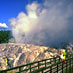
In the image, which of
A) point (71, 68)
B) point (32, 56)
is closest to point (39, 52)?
point (32, 56)

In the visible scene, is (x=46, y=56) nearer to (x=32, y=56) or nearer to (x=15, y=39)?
(x=32, y=56)

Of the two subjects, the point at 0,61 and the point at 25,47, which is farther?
the point at 25,47

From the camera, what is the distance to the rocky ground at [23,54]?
16.7 metres

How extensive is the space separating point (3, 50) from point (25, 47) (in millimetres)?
3372

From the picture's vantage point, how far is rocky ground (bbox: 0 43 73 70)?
16703 millimetres

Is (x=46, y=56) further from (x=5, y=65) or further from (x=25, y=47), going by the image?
(x=5, y=65)

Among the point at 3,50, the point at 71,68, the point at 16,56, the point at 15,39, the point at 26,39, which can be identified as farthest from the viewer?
the point at 15,39

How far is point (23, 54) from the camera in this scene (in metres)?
17.6

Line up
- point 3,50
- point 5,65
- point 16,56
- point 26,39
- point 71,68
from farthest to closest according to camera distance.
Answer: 1. point 26,39
2. point 3,50
3. point 16,56
4. point 5,65
5. point 71,68

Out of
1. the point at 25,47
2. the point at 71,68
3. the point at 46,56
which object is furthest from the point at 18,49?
the point at 71,68

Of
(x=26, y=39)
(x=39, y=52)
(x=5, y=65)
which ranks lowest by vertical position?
(x=5, y=65)

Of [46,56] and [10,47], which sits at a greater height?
[10,47]

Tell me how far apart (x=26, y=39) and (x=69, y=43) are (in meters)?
7.57

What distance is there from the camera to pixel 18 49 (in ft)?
61.4
